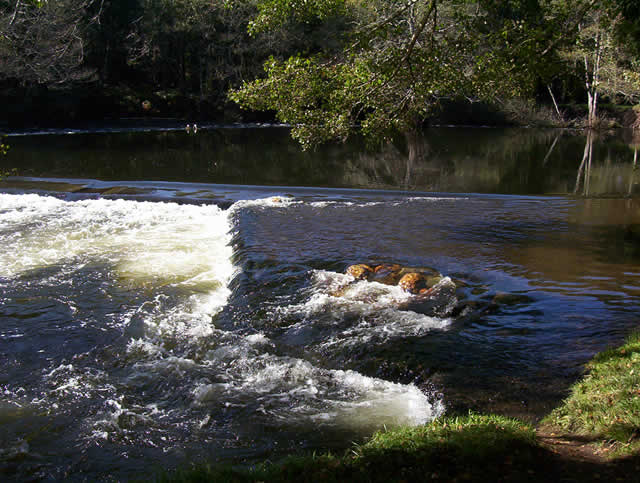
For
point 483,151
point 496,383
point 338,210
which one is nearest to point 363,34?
point 496,383

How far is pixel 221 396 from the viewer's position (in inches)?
237

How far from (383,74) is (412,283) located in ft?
10.3

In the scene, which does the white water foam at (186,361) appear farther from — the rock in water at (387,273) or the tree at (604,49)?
the tree at (604,49)

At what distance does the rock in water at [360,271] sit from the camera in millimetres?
9297

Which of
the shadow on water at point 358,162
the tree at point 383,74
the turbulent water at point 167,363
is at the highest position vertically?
the tree at point 383,74

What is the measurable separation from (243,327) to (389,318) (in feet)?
6.57

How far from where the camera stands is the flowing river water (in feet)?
18.0

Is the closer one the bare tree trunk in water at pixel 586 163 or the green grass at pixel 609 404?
the green grass at pixel 609 404

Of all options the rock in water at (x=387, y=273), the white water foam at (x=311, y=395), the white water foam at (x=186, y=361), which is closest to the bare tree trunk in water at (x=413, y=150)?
the rock in water at (x=387, y=273)

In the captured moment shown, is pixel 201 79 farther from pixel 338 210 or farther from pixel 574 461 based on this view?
pixel 574 461

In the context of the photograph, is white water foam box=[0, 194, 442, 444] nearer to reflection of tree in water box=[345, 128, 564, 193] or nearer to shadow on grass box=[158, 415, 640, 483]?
shadow on grass box=[158, 415, 640, 483]

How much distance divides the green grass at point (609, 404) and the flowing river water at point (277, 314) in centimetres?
34

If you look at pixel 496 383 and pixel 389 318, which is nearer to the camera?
pixel 496 383

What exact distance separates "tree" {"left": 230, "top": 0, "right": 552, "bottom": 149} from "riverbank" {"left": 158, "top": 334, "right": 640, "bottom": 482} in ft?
15.8
